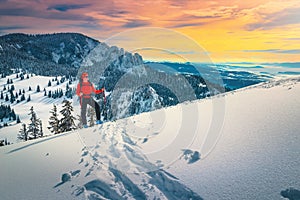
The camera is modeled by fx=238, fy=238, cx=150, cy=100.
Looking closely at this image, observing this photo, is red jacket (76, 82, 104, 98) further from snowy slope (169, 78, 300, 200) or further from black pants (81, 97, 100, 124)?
snowy slope (169, 78, 300, 200)

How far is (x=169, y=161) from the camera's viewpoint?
7250 mm

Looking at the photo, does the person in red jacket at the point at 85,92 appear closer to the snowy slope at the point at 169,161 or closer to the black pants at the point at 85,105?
the black pants at the point at 85,105

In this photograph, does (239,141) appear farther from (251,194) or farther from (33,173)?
(33,173)

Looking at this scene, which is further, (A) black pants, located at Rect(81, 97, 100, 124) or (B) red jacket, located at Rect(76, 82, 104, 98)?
(A) black pants, located at Rect(81, 97, 100, 124)

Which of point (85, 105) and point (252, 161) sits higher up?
point (252, 161)

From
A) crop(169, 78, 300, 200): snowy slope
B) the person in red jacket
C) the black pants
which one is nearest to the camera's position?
crop(169, 78, 300, 200): snowy slope

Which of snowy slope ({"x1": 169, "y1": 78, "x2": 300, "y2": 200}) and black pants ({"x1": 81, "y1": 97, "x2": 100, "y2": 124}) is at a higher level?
snowy slope ({"x1": 169, "y1": 78, "x2": 300, "y2": 200})

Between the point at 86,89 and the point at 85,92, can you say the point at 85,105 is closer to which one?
the point at 85,92

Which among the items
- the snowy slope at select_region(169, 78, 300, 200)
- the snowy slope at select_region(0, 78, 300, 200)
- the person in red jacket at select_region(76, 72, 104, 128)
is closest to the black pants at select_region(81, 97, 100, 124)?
the person in red jacket at select_region(76, 72, 104, 128)

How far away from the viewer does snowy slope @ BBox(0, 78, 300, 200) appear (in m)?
5.69

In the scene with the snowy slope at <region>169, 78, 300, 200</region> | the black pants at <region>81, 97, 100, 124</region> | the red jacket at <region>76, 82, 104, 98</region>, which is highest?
the red jacket at <region>76, 82, 104, 98</region>

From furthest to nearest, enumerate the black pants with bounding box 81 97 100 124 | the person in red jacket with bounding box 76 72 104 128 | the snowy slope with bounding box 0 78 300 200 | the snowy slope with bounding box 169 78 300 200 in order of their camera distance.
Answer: the black pants with bounding box 81 97 100 124, the person in red jacket with bounding box 76 72 104 128, the snowy slope with bounding box 0 78 300 200, the snowy slope with bounding box 169 78 300 200

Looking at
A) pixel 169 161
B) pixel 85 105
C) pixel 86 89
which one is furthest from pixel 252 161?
Answer: pixel 85 105

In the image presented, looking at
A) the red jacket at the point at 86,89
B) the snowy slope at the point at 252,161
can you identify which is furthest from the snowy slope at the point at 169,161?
the red jacket at the point at 86,89
